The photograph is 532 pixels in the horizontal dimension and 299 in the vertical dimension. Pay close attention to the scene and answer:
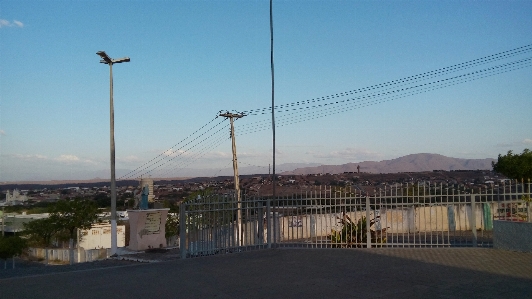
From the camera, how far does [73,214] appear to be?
3591 cm

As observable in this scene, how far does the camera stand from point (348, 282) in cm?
959

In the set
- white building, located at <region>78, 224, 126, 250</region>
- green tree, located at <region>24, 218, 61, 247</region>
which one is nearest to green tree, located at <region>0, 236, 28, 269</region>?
green tree, located at <region>24, 218, 61, 247</region>

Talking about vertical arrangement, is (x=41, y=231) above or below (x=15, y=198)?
below

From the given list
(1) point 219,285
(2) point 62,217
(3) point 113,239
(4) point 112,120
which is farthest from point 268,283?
(2) point 62,217

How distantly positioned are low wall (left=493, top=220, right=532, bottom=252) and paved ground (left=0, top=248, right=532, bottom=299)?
1.05ft

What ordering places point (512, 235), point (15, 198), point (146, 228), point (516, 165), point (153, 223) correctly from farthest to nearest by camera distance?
1. point (15, 198)
2. point (516, 165)
3. point (153, 223)
4. point (146, 228)
5. point (512, 235)

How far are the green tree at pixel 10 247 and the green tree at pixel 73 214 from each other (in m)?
5.58

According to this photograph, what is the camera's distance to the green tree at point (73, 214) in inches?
1391

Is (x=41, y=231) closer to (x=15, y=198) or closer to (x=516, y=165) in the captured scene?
(x=516, y=165)

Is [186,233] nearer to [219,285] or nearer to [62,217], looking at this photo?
[219,285]

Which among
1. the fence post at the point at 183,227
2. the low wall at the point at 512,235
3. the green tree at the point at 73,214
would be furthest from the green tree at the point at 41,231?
the low wall at the point at 512,235

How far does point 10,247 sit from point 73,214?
833 centimetres

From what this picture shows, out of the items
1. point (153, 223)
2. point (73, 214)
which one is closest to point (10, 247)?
point (73, 214)

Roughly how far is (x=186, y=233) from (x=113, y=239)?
466cm
